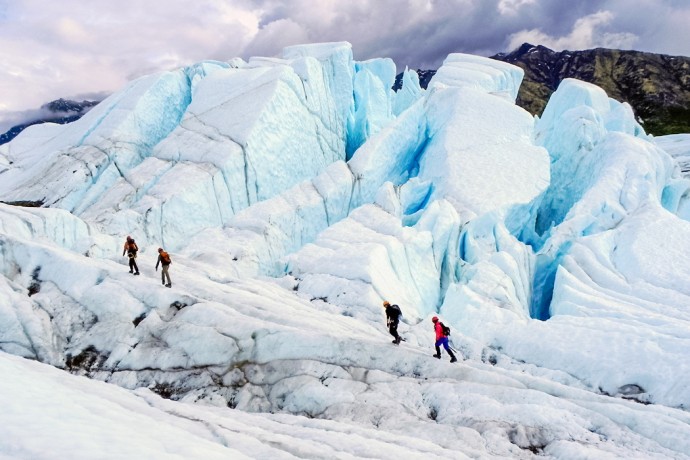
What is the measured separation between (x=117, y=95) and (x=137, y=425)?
41.1m

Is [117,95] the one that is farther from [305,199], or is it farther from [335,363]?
[335,363]

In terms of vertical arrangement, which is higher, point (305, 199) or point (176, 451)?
point (305, 199)

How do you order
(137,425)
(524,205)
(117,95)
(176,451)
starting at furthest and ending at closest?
(117,95)
(524,205)
(137,425)
(176,451)

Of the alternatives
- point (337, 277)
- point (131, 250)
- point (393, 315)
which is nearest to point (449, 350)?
point (393, 315)

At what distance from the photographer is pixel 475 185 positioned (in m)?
30.2

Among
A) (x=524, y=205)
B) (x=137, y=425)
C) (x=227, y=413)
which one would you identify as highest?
(x=524, y=205)

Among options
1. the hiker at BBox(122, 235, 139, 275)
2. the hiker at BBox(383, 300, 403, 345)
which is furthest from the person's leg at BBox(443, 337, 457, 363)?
the hiker at BBox(122, 235, 139, 275)

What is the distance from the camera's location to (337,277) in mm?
21203

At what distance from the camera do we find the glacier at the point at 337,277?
9992 mm

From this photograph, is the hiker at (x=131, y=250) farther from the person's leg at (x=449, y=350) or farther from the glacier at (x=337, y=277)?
the person's leg at (x=449, y=350)

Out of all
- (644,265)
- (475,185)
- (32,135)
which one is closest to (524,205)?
(475,185)

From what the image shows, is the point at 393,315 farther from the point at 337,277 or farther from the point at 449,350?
the point at 337,277

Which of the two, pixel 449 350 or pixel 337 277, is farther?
pixel 337 277

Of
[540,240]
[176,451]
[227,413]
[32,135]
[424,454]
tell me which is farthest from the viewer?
[32,135]
